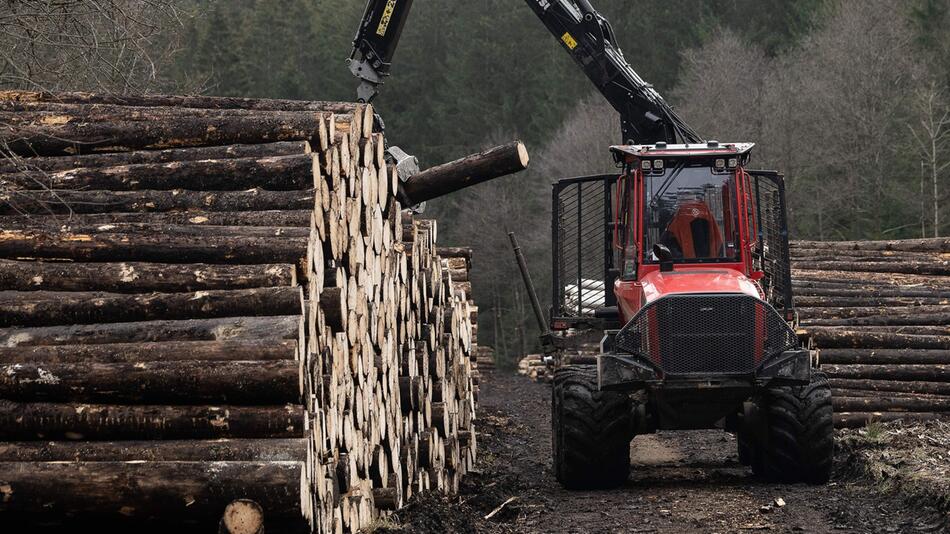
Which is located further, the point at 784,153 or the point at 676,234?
the point at 784,153

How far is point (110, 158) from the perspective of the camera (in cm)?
965

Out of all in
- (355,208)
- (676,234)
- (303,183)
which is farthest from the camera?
(676,234)

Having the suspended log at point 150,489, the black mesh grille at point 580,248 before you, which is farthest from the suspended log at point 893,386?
the suspended log at point 150,489

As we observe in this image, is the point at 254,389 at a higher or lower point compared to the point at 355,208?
lower

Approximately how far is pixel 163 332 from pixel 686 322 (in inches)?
219

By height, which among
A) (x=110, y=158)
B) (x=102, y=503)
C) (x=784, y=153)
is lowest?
(x=102, y=503)

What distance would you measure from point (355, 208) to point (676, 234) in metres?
4.06

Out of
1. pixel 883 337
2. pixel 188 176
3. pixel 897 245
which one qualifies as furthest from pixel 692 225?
pixel 897 245

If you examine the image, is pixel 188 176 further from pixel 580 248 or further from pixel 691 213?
pixel 580 248

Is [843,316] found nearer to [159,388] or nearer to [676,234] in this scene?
[676,234]

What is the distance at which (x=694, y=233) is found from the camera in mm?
13102

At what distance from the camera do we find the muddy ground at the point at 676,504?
10.3 m

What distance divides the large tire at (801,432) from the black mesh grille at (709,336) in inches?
21.1

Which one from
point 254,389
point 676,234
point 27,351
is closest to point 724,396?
point 676,234
